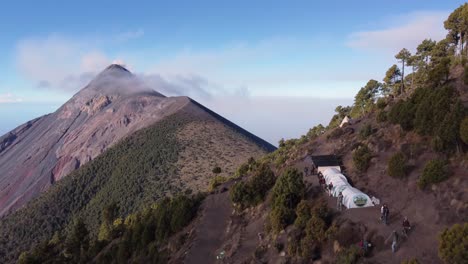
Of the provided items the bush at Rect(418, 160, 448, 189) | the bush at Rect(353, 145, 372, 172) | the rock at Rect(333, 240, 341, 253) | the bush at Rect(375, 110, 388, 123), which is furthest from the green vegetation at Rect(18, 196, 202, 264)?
the bush at Rect(418, 160, 448, 189)

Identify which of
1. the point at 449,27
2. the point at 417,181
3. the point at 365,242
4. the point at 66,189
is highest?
the point at 449,27

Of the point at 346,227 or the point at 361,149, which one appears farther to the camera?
the point at 361,149

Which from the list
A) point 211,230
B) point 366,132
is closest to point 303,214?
point 211,230

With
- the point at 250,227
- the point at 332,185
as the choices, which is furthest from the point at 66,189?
the point at 332,185

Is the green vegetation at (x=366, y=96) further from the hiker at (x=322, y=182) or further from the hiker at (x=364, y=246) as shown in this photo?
the hiker at (x=364, y=246)

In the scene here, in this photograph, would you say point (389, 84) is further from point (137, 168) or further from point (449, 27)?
point (137, 168)

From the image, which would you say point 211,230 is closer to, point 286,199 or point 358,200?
point 286,199

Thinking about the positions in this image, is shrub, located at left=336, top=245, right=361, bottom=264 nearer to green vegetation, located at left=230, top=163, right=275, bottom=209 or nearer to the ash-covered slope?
green vegetation, located at left=230, top=163, right=275, bottom=209
